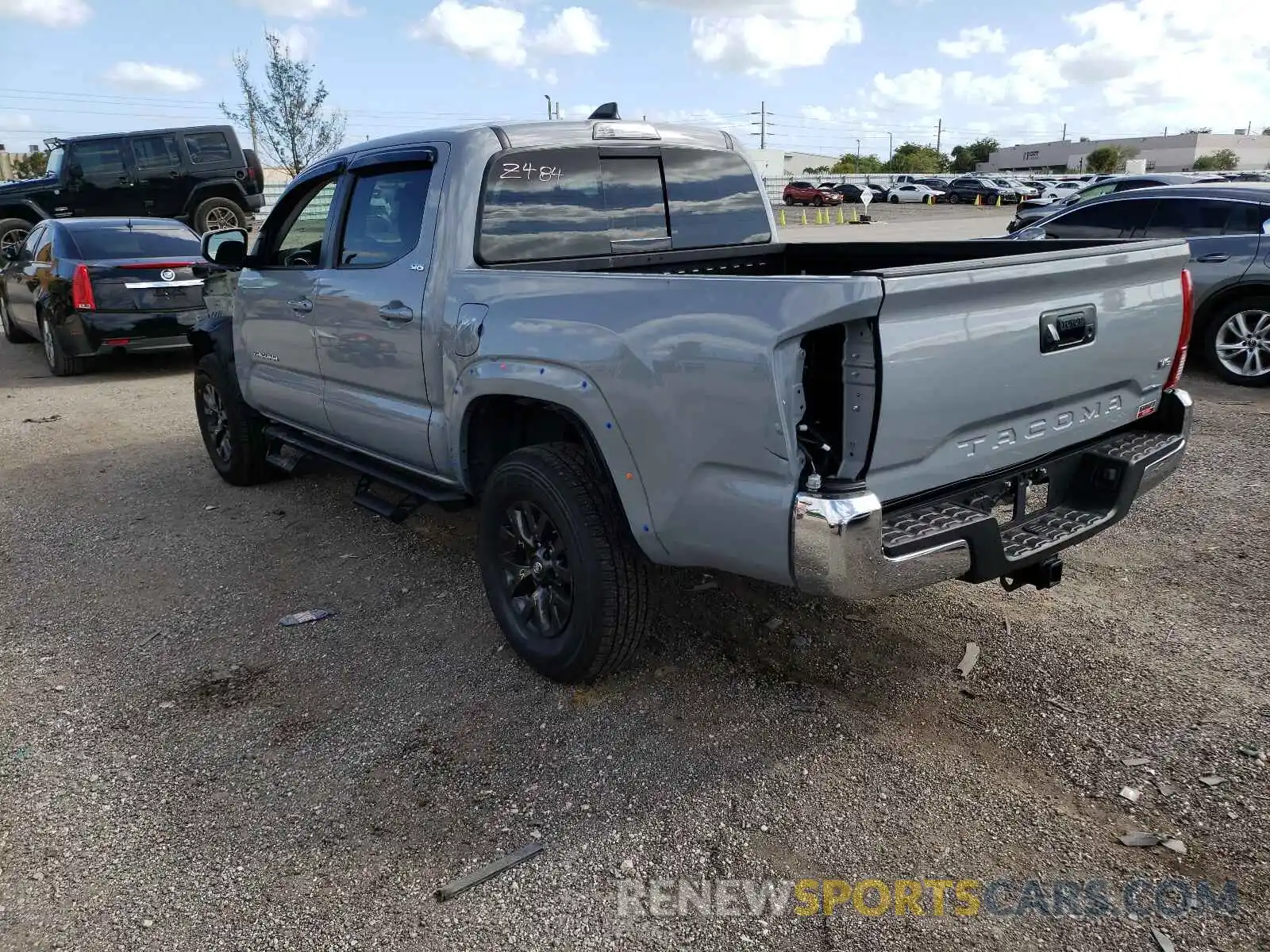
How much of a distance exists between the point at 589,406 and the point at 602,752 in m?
1.15

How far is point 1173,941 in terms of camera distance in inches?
91.8

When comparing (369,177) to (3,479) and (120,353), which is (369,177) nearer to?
(3,479)

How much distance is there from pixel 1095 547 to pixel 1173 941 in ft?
9.13

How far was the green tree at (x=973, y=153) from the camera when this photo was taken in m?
113

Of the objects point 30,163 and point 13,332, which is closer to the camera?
point 13,332

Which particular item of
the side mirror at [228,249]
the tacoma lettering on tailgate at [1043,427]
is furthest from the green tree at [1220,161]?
the tacoma lettering on tailgate at [1043,427]

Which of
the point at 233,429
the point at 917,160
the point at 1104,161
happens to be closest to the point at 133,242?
the point at 233,429

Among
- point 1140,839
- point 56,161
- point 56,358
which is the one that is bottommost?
point 1140,839

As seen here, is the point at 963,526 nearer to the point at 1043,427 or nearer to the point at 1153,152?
the point at 1043,427

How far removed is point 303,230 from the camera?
4.98 metres

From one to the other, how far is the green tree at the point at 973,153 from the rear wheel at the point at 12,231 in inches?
4298

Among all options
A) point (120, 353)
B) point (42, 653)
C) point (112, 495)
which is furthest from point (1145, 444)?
point (120, 353)

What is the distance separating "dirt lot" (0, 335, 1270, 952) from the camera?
2545 millimetres

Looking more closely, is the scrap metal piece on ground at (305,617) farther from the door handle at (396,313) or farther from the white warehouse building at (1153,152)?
the white warehouse building at (1153,152)
